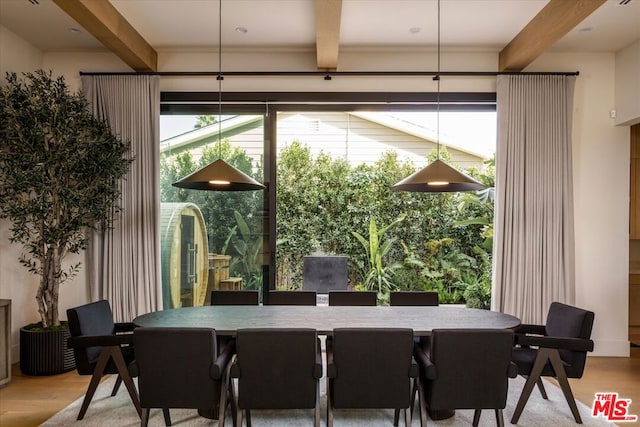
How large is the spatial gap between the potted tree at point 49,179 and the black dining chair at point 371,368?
2.85 m

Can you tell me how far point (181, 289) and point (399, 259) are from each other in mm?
3027

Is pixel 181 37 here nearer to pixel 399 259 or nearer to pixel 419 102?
pixel 419 102

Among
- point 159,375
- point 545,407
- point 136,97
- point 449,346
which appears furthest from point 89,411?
point 545,407

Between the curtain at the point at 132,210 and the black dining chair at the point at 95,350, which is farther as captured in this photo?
the curtain at the point at 132,210

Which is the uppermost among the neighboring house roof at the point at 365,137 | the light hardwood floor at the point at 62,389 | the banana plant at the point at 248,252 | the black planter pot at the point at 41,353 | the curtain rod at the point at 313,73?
the curtain rod at the point at 313,73

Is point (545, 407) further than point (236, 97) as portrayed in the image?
No

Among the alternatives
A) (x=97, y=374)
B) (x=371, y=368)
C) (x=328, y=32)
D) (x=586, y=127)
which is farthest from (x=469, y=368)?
(x=586, y=127)

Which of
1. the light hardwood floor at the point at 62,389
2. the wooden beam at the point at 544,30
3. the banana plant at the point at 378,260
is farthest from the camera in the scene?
the banana plant at the point at 378,260

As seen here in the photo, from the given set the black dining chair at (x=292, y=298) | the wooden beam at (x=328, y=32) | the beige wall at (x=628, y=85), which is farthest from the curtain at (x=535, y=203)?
the black dining chair at (x=292, y=298)

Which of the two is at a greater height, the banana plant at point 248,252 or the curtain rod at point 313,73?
the curtain rod at point 313,73

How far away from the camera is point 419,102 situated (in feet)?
15.1

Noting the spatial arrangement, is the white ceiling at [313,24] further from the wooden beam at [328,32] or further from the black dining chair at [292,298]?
the black dining chair at [292,298]

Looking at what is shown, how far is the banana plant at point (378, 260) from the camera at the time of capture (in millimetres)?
5770

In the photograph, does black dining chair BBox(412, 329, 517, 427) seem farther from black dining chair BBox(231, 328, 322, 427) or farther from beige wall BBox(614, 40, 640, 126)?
beige wall BBox(614, 40, 640, 126)
